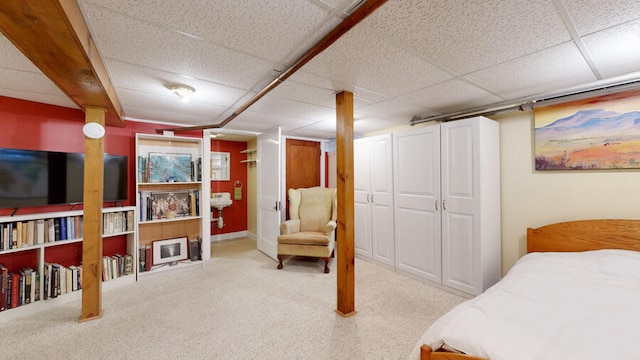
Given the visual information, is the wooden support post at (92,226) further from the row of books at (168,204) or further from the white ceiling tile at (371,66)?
the white ceiling tile at (371,66)

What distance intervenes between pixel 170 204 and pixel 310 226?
2157 millimetres

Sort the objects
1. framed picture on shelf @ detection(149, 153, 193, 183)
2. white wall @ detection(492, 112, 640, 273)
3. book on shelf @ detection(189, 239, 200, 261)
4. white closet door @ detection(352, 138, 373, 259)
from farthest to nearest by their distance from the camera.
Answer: white closet door @ detection(352, 138, 373, 259)
book on shelf @ detection(189, 239, 200, 261)
framed picture on shelf @ detection(149, 153, 193, 183)
white wall @ detection(492, 112, 640, 273)

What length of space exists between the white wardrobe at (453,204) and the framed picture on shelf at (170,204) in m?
3.21

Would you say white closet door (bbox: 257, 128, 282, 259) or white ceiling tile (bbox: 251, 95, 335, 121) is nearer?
white ceiling tile (bbox: 251, 95, 335, 121)

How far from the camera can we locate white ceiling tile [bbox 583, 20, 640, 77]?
145 cm

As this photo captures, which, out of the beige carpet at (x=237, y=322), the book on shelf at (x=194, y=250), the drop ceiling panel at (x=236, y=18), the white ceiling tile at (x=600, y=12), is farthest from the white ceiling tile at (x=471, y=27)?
the book on shelf at (x=194, y=250)

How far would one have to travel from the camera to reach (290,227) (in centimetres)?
394

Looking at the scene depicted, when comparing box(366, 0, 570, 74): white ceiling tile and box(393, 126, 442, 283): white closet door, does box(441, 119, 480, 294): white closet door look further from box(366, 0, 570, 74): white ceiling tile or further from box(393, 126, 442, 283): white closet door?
box(366, 0, 570, 74): white ceiling tile

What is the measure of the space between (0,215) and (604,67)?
5.40 meters

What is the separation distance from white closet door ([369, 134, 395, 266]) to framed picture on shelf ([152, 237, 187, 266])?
9.41 ft

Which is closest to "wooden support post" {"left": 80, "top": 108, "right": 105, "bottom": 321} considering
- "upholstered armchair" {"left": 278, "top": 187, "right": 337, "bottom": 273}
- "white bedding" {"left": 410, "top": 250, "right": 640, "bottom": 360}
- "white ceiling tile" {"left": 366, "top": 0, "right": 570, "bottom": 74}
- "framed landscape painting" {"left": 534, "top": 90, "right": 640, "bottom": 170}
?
"upholstered armchair" {"left": 278, "top": 187, "right": 337, "bottom": 273}

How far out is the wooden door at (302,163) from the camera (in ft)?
16.3

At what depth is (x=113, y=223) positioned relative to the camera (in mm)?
3064

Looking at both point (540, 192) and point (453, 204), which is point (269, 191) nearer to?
point (453, 204)
